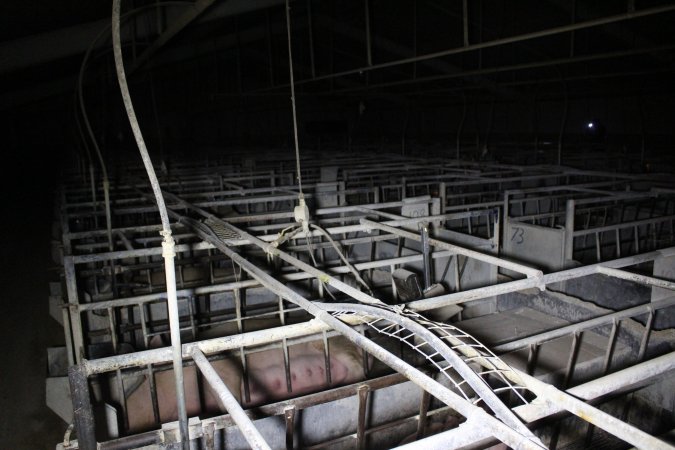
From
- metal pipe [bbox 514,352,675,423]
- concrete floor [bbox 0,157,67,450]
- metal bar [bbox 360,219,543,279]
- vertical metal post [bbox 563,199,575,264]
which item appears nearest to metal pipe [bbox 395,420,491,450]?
metal pipe [bbox 514,352,675,423]

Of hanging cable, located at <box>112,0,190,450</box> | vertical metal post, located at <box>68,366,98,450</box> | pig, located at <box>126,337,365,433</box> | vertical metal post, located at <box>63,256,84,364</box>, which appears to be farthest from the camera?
pig, located at <box>126,337,365,433</box>

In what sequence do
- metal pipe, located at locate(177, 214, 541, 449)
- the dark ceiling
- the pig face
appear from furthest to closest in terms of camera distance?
the dark ceiling < the pig face < metal pipe, located at locate(177, 214, 541, 449)

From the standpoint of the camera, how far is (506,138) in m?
20.0

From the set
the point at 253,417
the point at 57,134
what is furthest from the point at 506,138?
the point at 57,134

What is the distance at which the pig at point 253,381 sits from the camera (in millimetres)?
3988

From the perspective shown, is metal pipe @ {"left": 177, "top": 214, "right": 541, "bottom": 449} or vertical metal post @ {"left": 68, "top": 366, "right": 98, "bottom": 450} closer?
metal pipe @ {"left": 177, "top": 214, "right": 541, "bottom": 449}

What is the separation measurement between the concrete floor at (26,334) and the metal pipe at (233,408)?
4.08 m

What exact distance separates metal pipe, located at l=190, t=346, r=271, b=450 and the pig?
193cm

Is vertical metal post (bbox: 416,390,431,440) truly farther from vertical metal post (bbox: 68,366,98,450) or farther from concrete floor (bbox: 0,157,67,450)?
concrete floor (bbox: 0,157,67,450)

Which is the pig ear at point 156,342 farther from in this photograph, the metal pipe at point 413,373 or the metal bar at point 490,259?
the metal pipe at point 413,373

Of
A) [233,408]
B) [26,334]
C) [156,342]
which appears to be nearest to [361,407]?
[233,408]

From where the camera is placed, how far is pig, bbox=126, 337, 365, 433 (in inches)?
157

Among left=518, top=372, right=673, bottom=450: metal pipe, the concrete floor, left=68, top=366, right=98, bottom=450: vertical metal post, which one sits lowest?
the concrete floor

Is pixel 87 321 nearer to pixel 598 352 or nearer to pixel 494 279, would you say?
pixel 494 279
